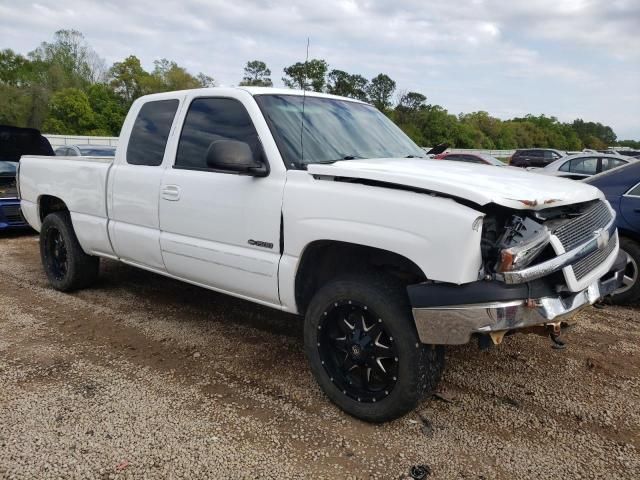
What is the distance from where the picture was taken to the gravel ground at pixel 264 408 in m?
2.66

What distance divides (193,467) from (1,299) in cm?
380

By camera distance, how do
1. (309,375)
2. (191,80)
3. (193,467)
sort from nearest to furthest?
(193,467)
(309,375)
(191,80)

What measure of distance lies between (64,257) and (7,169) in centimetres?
434

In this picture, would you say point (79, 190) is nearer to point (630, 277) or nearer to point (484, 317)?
point (484, 317)

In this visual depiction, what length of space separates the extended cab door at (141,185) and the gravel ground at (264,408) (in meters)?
0.72

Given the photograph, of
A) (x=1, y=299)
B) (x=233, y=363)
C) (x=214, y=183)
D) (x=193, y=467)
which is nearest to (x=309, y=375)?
(x=233, y=363)

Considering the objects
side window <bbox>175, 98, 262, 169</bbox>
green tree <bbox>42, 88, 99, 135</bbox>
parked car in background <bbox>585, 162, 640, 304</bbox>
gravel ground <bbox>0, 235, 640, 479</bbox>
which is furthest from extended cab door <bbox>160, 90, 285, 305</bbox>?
green tree <bbox>42, 88, 99, 135</bbox>

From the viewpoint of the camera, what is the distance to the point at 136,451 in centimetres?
275

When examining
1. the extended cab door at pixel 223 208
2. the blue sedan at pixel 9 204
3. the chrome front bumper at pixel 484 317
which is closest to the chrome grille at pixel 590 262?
the chrome front bumper at pixel 484 317

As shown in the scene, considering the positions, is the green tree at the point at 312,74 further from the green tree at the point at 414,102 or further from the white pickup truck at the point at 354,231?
the green tree at the point at 414,102

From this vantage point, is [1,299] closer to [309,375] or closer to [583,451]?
[309,375]

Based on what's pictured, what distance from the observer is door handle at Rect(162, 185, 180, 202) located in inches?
157

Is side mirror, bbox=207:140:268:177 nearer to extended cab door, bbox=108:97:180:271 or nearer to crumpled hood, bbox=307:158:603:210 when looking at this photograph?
crumpled hood, bbox=307:158:603:210

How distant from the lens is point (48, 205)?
19.2 feet
